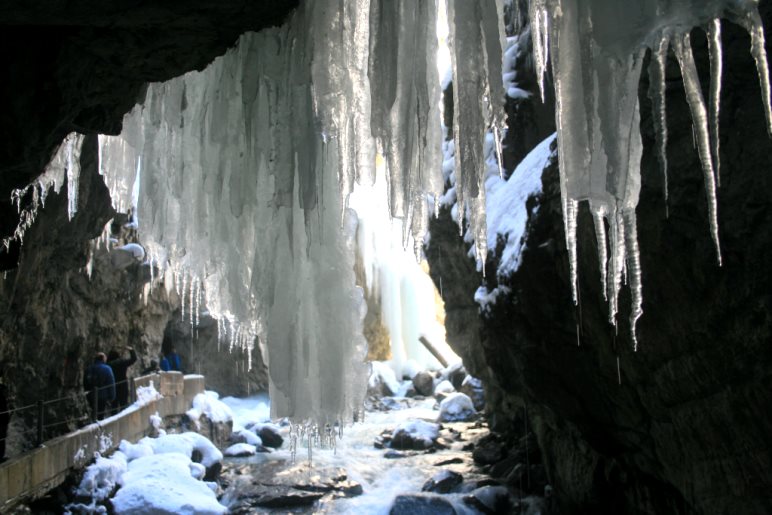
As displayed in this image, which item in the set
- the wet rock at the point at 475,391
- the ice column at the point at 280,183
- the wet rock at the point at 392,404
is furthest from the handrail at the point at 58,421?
the wet rock at the point at 392,404

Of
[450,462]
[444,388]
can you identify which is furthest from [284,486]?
[444,388]

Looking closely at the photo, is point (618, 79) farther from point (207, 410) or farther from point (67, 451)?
point (207, 410)

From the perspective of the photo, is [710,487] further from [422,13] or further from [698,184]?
[422,13]

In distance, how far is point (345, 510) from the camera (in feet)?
33.7

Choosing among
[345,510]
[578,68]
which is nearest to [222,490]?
[345,510]

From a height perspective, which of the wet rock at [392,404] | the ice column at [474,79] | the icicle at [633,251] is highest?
the ice column at [474,79]

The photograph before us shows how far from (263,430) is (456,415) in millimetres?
5319

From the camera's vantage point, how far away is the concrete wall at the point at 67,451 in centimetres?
662

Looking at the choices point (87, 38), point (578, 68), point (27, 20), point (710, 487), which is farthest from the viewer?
point (710, 487)

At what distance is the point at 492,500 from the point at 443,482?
128 centimetres

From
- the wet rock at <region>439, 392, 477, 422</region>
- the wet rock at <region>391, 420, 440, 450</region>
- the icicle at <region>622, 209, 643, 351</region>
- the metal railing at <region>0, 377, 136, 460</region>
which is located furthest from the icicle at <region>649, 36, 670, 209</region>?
the wet rock at <region>439, 392, 477, 422</region>

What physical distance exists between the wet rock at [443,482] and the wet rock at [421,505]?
3.35 feet

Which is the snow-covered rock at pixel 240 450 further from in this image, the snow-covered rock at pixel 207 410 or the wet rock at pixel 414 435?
the wet rock at pixel 414 435

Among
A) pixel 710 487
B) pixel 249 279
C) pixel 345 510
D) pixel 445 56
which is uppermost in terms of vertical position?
pixel 445 56
